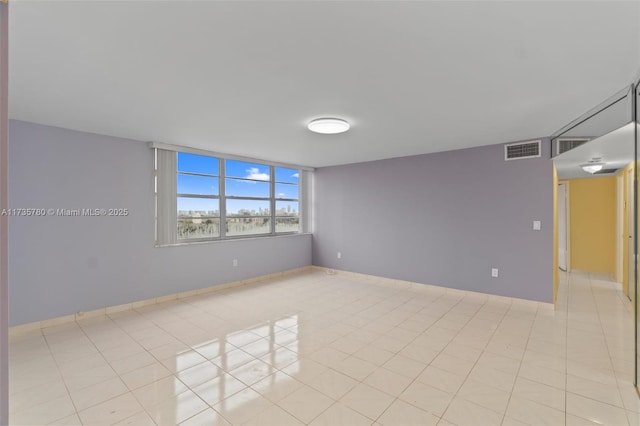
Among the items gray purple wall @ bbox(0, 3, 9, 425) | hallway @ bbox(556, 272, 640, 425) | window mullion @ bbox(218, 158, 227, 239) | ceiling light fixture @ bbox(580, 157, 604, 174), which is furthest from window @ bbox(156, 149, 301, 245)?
ceiling light fixture @ bbox(580, 157, 604, 174)

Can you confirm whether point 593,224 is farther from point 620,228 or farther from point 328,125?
point 328,125

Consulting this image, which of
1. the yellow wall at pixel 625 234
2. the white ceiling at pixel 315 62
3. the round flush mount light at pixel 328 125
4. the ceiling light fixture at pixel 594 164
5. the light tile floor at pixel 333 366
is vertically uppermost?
the white ceiling at pixel 315 62

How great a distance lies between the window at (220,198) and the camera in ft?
14.8

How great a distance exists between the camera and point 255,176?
19.3 ft

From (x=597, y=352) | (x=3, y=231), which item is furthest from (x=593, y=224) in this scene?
(x=3, y=231)

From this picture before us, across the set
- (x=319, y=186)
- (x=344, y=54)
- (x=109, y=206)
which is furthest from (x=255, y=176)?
(x=344, y=54)

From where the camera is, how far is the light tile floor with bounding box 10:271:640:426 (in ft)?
6.50

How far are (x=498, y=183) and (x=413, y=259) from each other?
6.15 ft

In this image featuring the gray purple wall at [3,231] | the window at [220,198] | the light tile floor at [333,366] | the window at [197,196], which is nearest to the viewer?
the gray purple wall at [3,231]

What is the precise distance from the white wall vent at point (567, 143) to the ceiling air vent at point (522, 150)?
252mm

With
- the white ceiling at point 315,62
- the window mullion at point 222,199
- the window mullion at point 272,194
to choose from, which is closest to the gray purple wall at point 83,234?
the white ceiling at point 315,62

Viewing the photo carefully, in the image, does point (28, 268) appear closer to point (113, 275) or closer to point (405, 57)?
point (113, 275)

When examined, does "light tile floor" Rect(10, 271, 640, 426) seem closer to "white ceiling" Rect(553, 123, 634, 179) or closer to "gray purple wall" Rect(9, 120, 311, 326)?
"gray purple wall" Rect(9, 120, 311, 326)

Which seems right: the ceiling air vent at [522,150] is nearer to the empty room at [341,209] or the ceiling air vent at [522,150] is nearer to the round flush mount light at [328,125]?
the empty room at [341,209]
